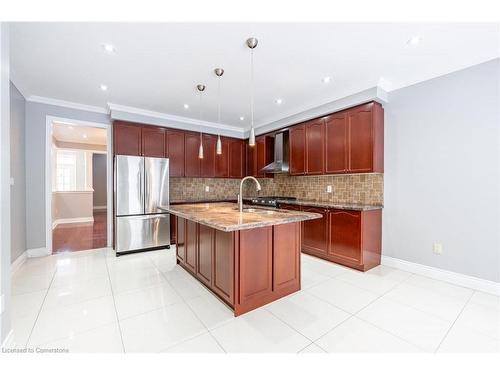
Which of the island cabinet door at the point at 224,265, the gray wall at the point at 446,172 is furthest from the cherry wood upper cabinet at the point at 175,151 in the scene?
the gray wall at the point at 446,172

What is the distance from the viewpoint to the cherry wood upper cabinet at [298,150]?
4.20 m

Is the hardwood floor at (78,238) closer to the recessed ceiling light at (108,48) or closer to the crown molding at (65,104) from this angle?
the crown molding at (65,104)

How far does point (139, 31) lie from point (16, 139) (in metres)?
2.64

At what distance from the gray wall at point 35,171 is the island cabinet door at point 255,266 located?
3.73m

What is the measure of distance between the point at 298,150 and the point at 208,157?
201 cm

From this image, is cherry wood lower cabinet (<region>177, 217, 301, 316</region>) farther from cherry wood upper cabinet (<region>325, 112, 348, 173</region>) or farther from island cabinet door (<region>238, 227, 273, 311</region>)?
cherry wood upper cabinet (<region>325, 112, 348, 173</region>)

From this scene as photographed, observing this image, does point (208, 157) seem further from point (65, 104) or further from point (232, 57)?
point (232, 57)

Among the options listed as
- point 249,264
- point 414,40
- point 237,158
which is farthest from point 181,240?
point 414,40

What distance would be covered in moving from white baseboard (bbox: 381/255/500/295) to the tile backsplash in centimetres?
87

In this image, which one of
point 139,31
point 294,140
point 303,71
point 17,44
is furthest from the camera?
point 294,140

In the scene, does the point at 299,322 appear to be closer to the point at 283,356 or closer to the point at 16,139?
the point at 283,356

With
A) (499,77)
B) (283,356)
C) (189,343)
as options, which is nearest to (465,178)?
(499,77)

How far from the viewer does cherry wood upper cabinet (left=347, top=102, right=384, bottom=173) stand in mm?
3203

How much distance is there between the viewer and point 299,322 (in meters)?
1.92
